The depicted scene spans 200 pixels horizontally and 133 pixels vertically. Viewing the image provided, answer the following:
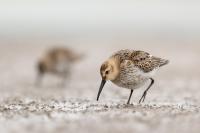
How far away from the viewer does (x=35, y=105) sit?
11.0 meters

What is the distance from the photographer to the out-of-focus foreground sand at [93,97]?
8445 mm

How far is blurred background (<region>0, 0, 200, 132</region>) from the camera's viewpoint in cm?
1494

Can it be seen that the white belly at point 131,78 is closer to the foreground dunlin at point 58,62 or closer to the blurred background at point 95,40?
the blurred background at point 95,40

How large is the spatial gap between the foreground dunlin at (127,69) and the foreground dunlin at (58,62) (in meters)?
7.02

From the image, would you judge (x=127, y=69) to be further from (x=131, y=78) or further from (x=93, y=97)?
(x=93, y=97)

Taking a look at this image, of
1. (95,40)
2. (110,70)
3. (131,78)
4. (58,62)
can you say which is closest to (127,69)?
(131,78)

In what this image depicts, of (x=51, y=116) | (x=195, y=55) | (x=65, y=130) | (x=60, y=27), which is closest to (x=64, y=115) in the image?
(x=51, y=116)

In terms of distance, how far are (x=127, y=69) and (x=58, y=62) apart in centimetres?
762

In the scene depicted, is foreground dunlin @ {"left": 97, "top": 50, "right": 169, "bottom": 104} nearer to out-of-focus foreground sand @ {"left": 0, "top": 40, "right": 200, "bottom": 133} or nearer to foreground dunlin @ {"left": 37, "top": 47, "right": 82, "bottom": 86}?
out-of-focus foreground sand @ {"left": 0, "top": 40, "right": 200, "bottom": 133}

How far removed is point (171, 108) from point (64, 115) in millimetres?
1665

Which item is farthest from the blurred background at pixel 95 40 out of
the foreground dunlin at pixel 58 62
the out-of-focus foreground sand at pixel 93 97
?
the foreground dunlin at pixel 58 62

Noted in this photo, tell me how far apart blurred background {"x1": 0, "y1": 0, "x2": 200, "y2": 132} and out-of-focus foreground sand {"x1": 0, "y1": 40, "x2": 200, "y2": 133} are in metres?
0.03

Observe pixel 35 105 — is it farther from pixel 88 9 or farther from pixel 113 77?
pixel 88 9

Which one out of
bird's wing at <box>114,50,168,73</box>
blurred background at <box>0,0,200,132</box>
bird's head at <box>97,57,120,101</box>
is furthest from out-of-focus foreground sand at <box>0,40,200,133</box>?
bird's wing at <box>114,50,168,73</box>
